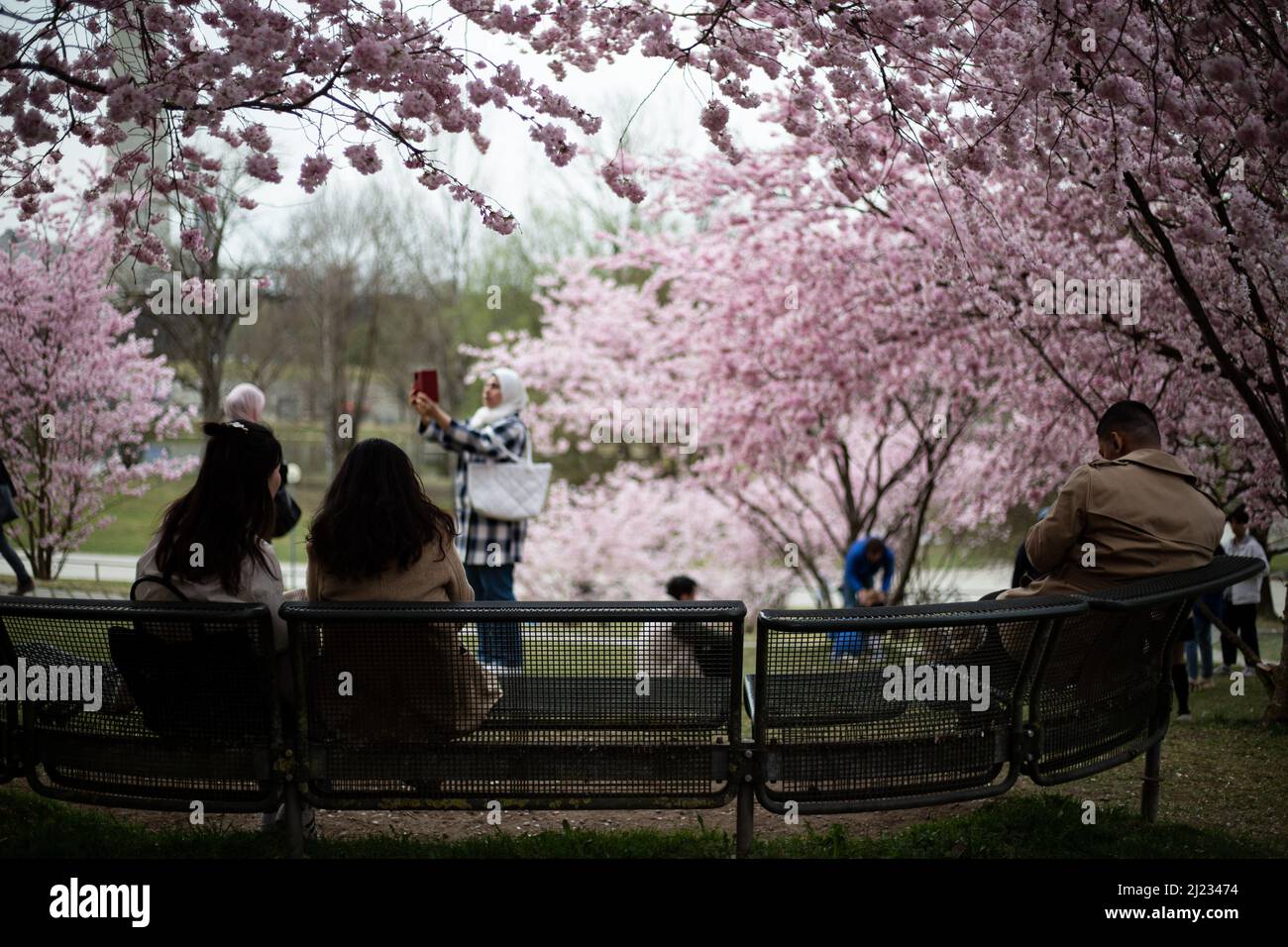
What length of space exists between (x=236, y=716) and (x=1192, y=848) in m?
2.87

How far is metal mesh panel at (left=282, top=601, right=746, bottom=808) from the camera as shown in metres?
2.98

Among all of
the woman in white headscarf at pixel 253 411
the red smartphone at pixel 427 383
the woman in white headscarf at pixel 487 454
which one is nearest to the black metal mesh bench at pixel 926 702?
the woman in white headscarf at pixel 253 411

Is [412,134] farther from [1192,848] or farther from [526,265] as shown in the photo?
[526,265]

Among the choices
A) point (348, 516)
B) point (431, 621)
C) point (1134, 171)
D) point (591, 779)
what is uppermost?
point (1134, 171)

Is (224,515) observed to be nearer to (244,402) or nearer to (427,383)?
(244,402)

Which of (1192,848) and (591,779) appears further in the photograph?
(1192,848)

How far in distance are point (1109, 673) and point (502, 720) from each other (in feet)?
6.18

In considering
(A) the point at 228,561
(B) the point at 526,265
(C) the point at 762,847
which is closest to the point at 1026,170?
(C) the point at 762,847

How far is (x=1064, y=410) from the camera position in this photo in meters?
7.80

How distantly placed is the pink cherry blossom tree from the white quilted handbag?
354 centimetres

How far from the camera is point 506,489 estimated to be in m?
6.18

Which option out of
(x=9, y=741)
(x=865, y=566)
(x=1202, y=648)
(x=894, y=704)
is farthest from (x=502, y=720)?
(x=1202, y=648)

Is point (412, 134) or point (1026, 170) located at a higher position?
point (1026, 170)

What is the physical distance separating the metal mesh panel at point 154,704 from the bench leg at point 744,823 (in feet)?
4.34
